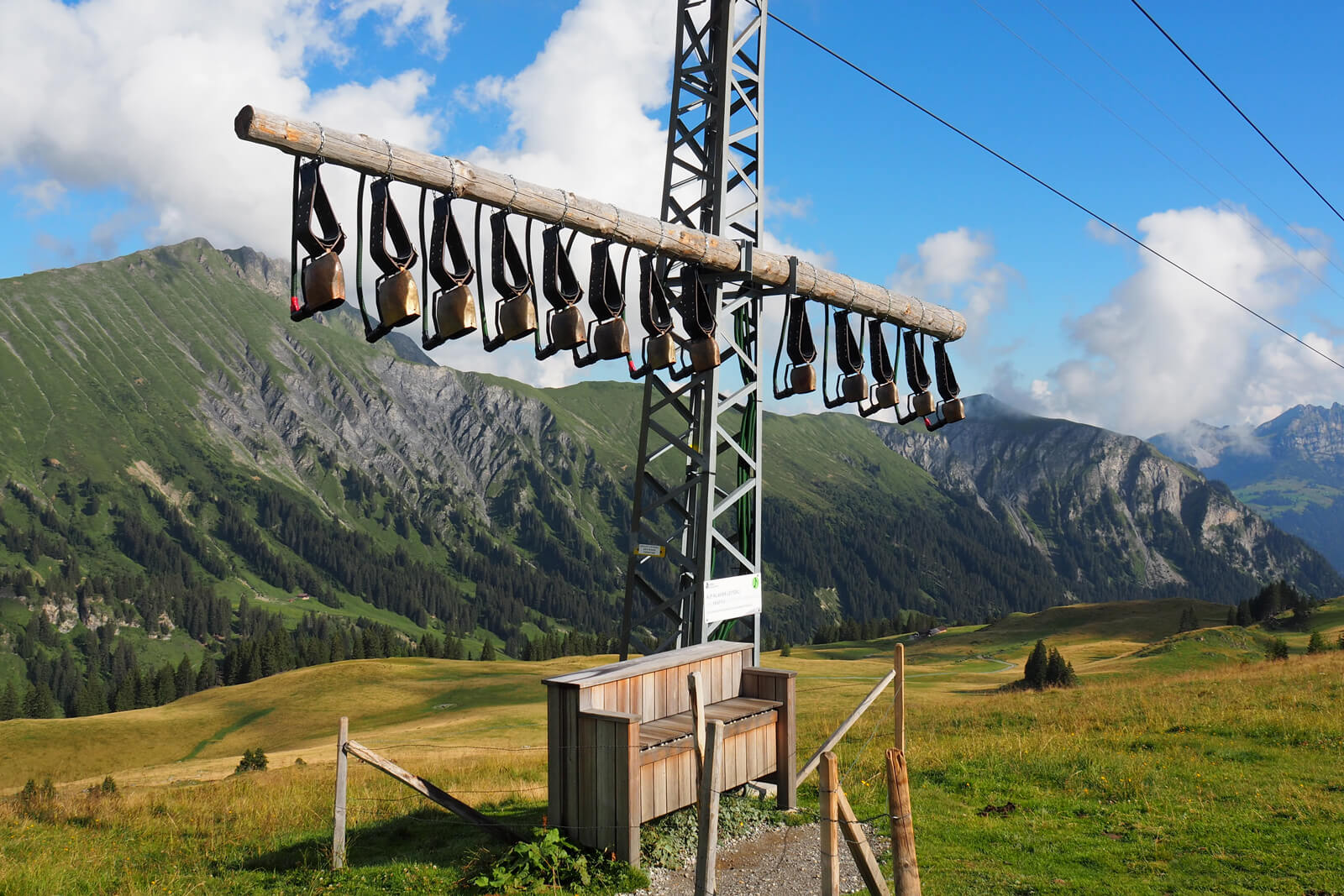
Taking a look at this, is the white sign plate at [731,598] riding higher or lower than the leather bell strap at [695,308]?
lower

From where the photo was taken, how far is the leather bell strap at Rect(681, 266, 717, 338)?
10.4 meters

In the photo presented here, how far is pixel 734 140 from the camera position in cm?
1299

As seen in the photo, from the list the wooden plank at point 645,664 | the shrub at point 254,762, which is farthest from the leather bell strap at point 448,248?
the shrub at point 254,762

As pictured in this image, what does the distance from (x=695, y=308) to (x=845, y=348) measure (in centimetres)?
275

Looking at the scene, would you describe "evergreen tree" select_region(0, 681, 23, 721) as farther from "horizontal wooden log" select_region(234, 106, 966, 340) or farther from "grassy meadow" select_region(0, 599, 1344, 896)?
"horizontal wooden log" select_region(234, 106, 966, 340)

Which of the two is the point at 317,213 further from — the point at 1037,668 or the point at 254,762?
the point at 1037,668

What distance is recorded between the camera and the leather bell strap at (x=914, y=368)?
13.1 m

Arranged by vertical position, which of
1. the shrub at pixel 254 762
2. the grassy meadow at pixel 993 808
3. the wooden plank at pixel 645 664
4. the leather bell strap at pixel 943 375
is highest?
the leather bell strap at pixel 943 375

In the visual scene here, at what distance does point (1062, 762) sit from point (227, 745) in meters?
62.1

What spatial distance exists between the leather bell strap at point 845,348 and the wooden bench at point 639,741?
13.8ft

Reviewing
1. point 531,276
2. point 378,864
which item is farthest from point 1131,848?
point 531,276

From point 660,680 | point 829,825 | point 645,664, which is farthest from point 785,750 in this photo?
point 829,825

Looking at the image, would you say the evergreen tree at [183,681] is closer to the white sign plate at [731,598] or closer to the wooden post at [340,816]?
the wooden post at [340,816]

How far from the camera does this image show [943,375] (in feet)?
44.1
